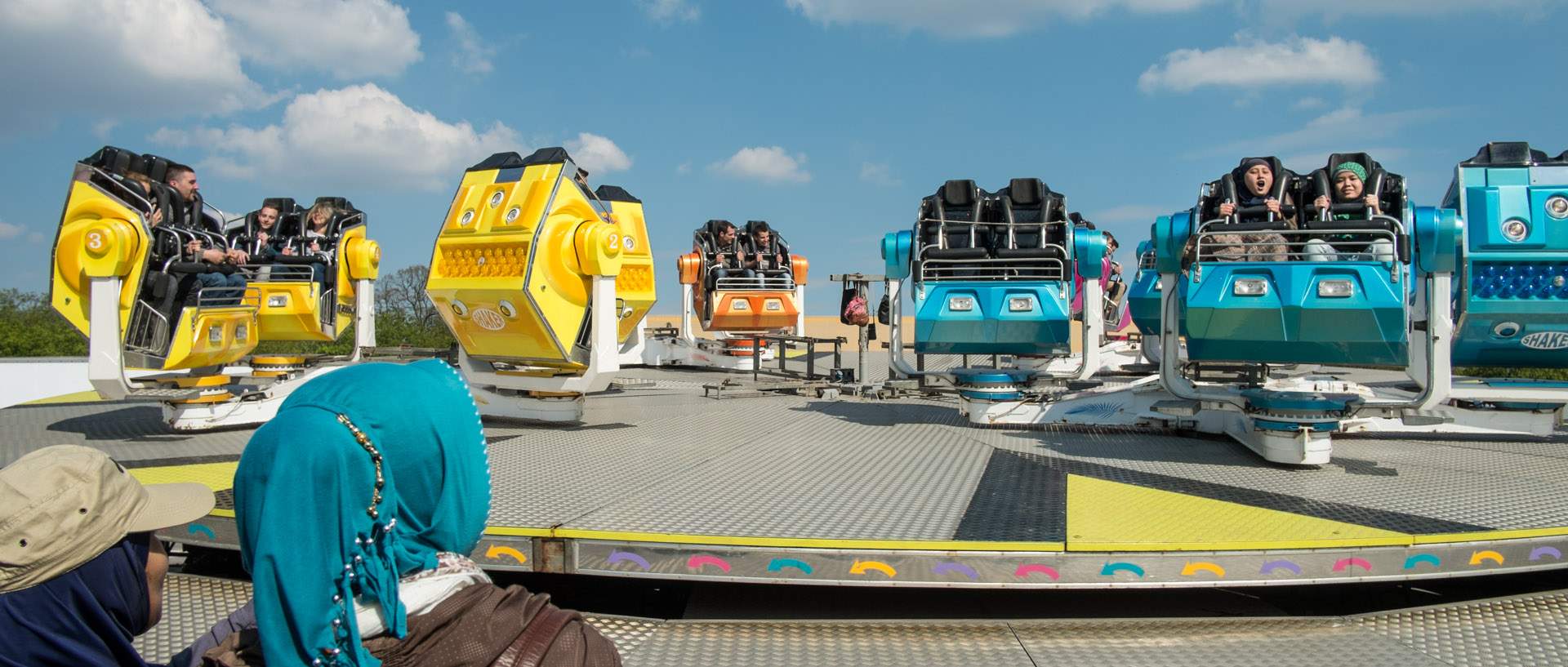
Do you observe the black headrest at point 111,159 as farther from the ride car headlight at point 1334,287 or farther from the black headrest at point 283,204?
the ride car headlight at point 1334,287

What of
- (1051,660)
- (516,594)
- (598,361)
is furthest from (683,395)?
(516,594)

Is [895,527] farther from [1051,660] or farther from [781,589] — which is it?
[1051,660]

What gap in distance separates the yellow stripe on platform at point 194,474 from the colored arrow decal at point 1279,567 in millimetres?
4010

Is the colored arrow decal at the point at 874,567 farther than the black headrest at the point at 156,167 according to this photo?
No

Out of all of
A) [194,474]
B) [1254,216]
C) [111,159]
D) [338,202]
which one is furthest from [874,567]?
[338,202]

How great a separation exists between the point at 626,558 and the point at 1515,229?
5111 mm

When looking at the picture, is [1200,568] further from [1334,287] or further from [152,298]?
[152,298]

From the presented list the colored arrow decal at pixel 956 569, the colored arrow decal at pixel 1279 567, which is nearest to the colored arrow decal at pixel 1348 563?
the colored arrow decal at pixel 1279 567

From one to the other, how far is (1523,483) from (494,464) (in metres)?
4.91

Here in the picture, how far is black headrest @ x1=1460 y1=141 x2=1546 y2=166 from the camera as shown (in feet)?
16.8

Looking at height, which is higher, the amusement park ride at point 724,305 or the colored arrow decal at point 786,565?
the amusement park ride at point 724,305

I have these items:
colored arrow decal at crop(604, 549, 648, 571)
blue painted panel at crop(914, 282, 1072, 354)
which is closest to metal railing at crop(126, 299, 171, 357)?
colored arrow decal at crop(604, 549, 648, 571)

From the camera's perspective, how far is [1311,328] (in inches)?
185

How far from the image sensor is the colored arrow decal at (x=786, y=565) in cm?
301
